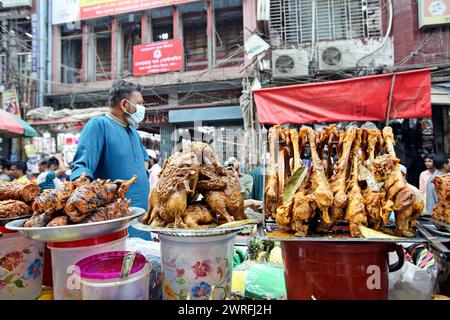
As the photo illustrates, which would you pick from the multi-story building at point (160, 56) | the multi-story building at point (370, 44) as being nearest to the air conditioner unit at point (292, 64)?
the multi-story building at point (370, 44)

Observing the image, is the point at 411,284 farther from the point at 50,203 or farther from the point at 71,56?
the point at 71,56

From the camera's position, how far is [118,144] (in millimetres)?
2705

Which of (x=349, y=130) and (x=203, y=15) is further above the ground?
(x=203, y=15)

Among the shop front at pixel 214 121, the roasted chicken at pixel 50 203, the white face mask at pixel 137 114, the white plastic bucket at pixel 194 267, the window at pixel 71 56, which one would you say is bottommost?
the white plastic bucket at pixel 194 267

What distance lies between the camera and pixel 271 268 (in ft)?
5.40

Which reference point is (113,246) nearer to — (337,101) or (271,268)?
(271,268)

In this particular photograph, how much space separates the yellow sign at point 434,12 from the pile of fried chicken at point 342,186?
28.1 feet

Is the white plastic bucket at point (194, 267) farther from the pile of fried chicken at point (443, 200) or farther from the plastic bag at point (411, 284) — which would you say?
the pile of fried chicken at point (443, 200)

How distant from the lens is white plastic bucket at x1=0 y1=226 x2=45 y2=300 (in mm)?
1292

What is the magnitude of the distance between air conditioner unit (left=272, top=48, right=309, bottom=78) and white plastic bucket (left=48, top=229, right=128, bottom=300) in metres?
7.95

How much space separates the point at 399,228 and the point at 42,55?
1430 cm

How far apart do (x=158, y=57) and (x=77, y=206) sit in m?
10.7

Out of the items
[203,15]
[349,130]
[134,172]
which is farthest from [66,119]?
[349,130]

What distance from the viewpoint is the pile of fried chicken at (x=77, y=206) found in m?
1.24
